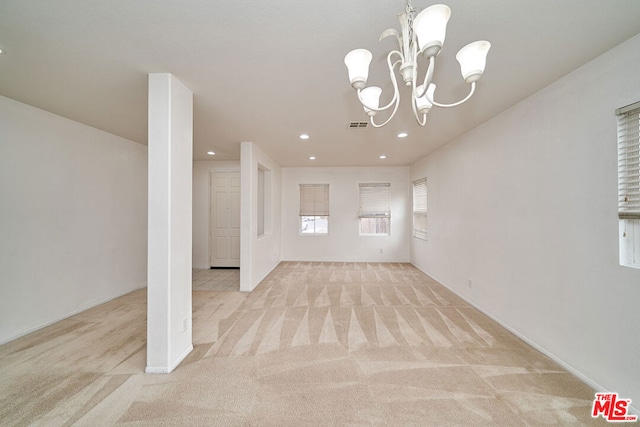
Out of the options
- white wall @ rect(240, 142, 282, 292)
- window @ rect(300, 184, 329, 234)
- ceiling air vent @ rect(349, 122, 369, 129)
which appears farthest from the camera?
window @ rect(300, 184, 329, 234)

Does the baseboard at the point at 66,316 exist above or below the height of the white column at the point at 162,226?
below

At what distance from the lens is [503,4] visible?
1.33m

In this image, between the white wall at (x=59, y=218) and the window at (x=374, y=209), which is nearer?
the white wall at (x=59, y=218)

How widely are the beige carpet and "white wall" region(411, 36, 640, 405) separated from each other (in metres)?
0.31

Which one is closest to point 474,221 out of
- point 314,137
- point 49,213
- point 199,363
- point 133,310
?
point 314,137

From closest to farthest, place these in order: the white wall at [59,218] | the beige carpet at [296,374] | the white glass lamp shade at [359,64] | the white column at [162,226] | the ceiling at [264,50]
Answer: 1. the white glass lamp shade at [359,64]
2. the ceiling at [264,50]
3. the beige carpet at [296,374]
4. the white column at [162,226]
5. the white wall at [59,218]

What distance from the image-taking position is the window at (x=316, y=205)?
6.38m

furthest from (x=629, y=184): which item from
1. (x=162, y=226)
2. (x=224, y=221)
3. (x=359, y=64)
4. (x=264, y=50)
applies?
(x=224, y=221)

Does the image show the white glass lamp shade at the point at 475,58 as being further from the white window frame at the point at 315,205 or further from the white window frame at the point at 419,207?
the white window frame at the point at 315,205

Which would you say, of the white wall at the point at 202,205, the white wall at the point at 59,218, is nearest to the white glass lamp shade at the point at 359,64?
the white wall at the point at 59,218

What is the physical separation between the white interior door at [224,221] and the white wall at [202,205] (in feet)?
0.31

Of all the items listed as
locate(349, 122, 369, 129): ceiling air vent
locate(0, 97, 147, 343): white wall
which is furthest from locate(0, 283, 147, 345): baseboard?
locate(349, 122, 369, 129): ceiling air vent

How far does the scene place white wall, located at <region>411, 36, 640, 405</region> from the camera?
1.69 m

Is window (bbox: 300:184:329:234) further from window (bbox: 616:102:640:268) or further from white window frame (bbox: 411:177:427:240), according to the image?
window (bbox: 616:102:640:268)
